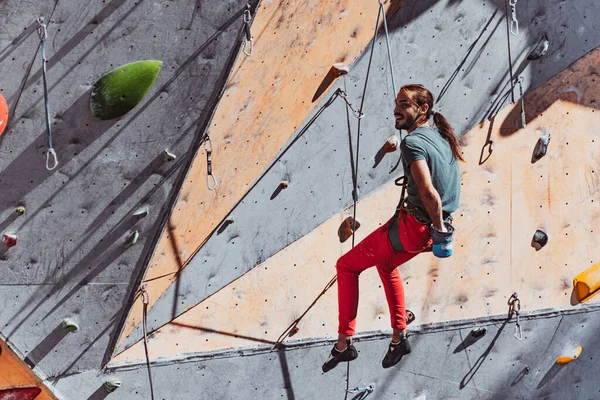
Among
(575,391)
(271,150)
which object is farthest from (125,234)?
(575,391)

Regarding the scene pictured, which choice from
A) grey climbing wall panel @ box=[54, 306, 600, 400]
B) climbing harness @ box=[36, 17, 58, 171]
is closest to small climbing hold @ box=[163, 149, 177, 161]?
climbing harness @ box=[36, 17, 58, 171]

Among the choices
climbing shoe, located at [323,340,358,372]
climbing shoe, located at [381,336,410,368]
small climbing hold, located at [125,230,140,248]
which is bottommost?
climbing shoe, located at [381,336,410,368]

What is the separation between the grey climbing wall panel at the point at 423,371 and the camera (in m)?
4.62

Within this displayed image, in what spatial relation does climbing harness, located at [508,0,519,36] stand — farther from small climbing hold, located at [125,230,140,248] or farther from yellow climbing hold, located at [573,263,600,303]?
small climbing hold, located at [125,230,140,248]

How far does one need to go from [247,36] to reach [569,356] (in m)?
2.37

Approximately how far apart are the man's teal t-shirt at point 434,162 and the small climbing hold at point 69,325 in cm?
148

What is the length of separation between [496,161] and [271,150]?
1.13 m

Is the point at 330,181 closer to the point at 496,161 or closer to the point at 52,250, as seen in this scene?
the point at 496,161

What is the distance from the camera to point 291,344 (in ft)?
15.7

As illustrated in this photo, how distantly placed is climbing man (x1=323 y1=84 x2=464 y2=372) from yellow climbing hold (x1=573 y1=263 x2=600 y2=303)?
1171 millimetres

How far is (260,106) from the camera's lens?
453 centimetres

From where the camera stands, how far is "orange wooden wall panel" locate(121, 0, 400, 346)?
4.48 m

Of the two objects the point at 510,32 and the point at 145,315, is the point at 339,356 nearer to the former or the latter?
the point at 145,315

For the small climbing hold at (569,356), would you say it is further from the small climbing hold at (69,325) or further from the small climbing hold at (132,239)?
the small climbing hold at (69,325)
